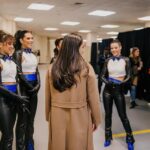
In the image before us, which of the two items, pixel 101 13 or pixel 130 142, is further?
pixel 101 13

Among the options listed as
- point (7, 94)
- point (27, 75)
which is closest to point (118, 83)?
point (27, 75)

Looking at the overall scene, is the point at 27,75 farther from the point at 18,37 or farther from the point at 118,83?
the point at 118,83

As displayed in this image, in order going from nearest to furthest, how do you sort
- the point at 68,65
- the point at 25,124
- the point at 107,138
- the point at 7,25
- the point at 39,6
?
the point at 68,65, the point at 25,124, the point at 107,138, the point at 39,6, the point at 7,25

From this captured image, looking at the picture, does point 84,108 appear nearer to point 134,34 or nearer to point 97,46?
point 134,34

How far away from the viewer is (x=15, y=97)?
253 centimetres

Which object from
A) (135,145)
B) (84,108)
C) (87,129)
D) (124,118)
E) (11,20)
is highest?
(11,20)

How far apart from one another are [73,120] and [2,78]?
3.14 ft

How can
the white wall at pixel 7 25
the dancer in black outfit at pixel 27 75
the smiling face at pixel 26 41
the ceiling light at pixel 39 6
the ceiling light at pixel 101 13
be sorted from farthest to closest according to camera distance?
the white wall at pixel 7 25 < the ceiling light at pixel 101 13 < the ceiling light at pixel 39 6 < the smiling face at pixel 26 41 < the dancer in black outfit at pixel 27 75

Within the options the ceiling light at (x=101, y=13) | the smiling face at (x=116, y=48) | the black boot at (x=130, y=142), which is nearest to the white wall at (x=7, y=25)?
the ceiling light at (x=101, y=13)

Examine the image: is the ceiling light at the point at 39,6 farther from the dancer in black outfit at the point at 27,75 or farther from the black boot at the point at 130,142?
the black boot at the point at 130,142

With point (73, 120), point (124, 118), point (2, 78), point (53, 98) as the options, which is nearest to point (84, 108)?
point (73, 120)

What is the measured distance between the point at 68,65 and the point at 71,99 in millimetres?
285

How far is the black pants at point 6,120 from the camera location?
249cm

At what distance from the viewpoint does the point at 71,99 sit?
202 centimetres
